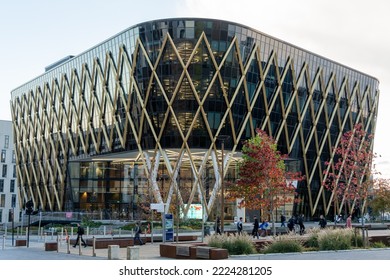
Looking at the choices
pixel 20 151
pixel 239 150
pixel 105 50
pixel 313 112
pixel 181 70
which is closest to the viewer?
pixel 181 70

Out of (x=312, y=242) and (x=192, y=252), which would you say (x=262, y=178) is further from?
(x=192, y=252)

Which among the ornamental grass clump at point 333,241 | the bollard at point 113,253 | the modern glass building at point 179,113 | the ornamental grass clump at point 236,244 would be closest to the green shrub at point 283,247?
the ornamental grass clump at point 236,244

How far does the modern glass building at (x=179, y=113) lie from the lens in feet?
205

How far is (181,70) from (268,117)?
47.2ft

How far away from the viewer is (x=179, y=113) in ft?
205

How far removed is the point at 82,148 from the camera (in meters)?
78.1

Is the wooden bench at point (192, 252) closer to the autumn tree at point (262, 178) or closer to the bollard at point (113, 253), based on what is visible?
the bollard at point (113, 253)

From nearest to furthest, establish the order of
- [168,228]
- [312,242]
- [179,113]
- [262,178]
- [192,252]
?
[192,252], [312,242], [168,228], [262,178], [179,113]

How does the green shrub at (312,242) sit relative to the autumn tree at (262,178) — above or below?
below

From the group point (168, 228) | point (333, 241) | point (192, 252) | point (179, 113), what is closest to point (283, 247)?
point (333, 241)

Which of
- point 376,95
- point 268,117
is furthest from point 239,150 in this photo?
point 376,95

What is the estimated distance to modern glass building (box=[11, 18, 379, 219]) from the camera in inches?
2456

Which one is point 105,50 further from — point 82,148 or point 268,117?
point 268,117

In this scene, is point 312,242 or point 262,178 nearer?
point 312,242
